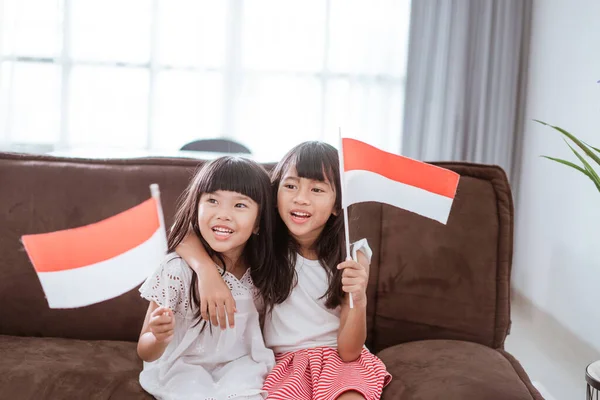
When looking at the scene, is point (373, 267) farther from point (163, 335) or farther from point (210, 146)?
point (210, 146)

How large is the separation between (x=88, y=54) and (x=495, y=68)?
2455mm

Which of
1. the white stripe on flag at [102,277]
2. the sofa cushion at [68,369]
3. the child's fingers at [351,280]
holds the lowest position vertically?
the sofa cushion at [68,369]

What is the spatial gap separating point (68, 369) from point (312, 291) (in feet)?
1.91

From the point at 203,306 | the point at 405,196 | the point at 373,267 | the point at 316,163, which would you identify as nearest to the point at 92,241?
the point at 203,306

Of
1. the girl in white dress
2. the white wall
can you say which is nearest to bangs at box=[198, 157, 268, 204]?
the girl in white dress

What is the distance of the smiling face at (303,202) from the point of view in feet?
4.93

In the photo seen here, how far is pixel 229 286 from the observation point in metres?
1.54

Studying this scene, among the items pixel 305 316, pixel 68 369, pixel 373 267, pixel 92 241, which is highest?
pixel 92 241

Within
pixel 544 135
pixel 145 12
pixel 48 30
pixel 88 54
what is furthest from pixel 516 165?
pixel 48 30

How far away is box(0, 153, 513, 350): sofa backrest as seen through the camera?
1.66 meters

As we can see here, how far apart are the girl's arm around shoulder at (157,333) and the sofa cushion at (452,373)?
1.57ft

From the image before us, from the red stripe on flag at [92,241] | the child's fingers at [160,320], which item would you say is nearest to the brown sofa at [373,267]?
the child's fingers at [160,320]

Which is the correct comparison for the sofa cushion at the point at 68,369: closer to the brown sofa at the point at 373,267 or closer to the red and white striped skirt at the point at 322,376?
the brown sofa at the point at 373,267

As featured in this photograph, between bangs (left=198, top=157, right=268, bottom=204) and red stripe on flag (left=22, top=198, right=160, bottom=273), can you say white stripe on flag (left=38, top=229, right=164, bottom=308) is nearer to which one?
red stripe on flag (left=22, top=198, right=160, bottom=273)
